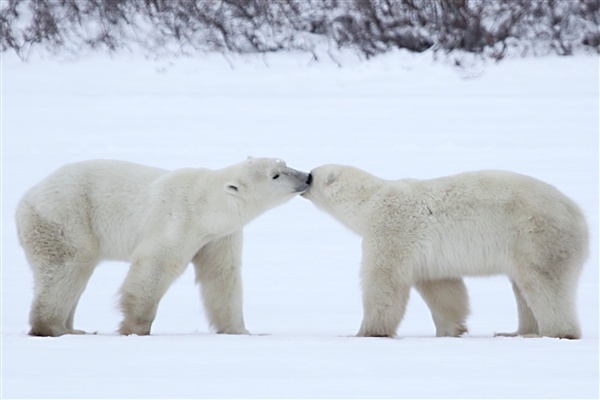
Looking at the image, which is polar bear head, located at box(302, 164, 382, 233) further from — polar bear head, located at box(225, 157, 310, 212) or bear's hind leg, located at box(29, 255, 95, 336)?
bear's hind leg, located at box(29, 255, 95, 336)

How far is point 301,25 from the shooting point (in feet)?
45.5

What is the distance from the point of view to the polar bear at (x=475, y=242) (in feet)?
15.8

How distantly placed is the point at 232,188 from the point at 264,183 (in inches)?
6.2

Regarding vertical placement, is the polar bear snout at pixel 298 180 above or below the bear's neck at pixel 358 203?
above

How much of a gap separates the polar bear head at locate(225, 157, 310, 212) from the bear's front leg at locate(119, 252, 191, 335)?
0.46m

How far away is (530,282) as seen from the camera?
4.82 metres

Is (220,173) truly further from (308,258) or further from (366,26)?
(366,26)

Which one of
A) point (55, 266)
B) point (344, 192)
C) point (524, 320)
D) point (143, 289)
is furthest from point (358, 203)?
point (55, 266)

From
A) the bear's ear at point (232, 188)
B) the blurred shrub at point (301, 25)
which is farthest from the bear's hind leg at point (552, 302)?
the blurred shrub at point (301, 25)

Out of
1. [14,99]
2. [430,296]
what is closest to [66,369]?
[430,296]

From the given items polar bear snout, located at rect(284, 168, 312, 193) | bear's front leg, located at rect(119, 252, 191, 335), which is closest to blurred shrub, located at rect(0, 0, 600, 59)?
polar bear snout, located at rect(284, 168, 312, 193)

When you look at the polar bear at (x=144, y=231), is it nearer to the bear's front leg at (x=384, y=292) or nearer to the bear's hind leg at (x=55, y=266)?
the bear's hind leg at (x=55, y=266)

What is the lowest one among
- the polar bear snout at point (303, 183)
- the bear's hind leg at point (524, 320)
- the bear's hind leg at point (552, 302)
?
the bear's hind leg at point (524, 320)

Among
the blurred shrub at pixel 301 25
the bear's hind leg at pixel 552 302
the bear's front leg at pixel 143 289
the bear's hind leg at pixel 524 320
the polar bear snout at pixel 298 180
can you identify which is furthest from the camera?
the blurred shrub at pixel 301 25
